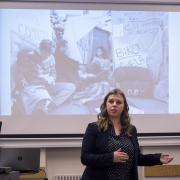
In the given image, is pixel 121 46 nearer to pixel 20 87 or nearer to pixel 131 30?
pixel 131 30

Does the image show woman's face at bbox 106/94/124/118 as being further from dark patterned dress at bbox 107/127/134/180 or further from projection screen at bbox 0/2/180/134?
projection screen at bbox 0/2/180/134

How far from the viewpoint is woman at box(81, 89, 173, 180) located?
278 cm

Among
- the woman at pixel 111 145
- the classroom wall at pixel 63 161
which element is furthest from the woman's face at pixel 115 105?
the classroom wall at pixel 63 161

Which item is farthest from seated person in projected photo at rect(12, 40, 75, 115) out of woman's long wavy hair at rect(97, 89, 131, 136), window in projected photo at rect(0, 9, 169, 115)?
woman's long wavy hair at rect(97, 89, 131, 136)

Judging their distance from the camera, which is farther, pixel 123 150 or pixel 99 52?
pixel 99 52

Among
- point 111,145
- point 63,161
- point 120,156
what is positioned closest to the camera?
point 120,156

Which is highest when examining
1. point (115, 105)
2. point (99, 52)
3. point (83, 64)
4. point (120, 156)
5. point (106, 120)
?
point (99, 52)

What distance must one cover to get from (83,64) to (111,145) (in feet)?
6.23

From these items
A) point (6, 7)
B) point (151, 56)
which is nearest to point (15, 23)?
point (6, 7)

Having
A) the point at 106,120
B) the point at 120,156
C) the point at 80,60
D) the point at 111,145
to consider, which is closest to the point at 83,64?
the point at 80,60

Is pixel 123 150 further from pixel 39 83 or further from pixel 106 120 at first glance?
pixel 39 83

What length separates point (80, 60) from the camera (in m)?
4.56

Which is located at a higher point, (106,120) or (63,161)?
(106,120)

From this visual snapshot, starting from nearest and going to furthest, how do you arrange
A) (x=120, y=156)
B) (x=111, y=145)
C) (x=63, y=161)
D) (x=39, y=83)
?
(x=120, y=156), (x=111, y=145), (x=39, y=83), (x=63, y=161)
